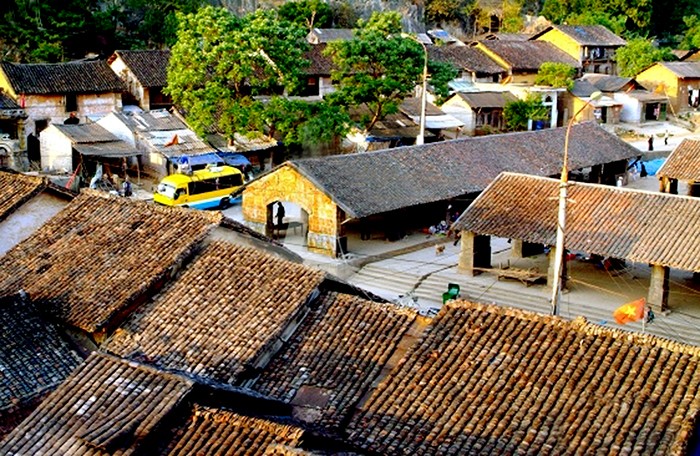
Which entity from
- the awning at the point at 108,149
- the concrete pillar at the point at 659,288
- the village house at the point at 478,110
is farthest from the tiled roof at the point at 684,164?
the awning at the point at 108,149

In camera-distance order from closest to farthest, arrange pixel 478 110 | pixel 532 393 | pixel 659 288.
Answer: pixel 532 393 < pixel 659 288 < pixel 478 110

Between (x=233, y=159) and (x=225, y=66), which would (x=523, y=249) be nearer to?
(x=233, y=159)

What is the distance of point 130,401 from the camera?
518 inches

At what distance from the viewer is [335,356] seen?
16.1m

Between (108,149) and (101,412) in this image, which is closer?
(101,412)

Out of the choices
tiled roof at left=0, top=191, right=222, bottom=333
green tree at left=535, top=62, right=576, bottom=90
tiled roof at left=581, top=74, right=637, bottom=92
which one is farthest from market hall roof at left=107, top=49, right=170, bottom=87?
tiled roof at left=581, top=74, right=637, bottom=92

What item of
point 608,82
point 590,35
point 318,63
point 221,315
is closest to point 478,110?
point 318,63

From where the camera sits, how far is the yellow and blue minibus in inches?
1496

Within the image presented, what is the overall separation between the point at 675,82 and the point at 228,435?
2566 inches

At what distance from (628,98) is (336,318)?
5474 centimetres

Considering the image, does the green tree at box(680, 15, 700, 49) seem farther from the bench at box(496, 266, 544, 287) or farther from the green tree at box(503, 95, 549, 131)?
the bench at box(496, 266, 544, 287)

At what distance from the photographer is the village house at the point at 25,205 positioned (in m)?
22.5

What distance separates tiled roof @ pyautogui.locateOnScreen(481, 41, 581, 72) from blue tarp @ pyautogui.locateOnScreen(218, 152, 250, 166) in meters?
29.1

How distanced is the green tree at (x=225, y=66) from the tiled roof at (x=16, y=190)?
1992cm
